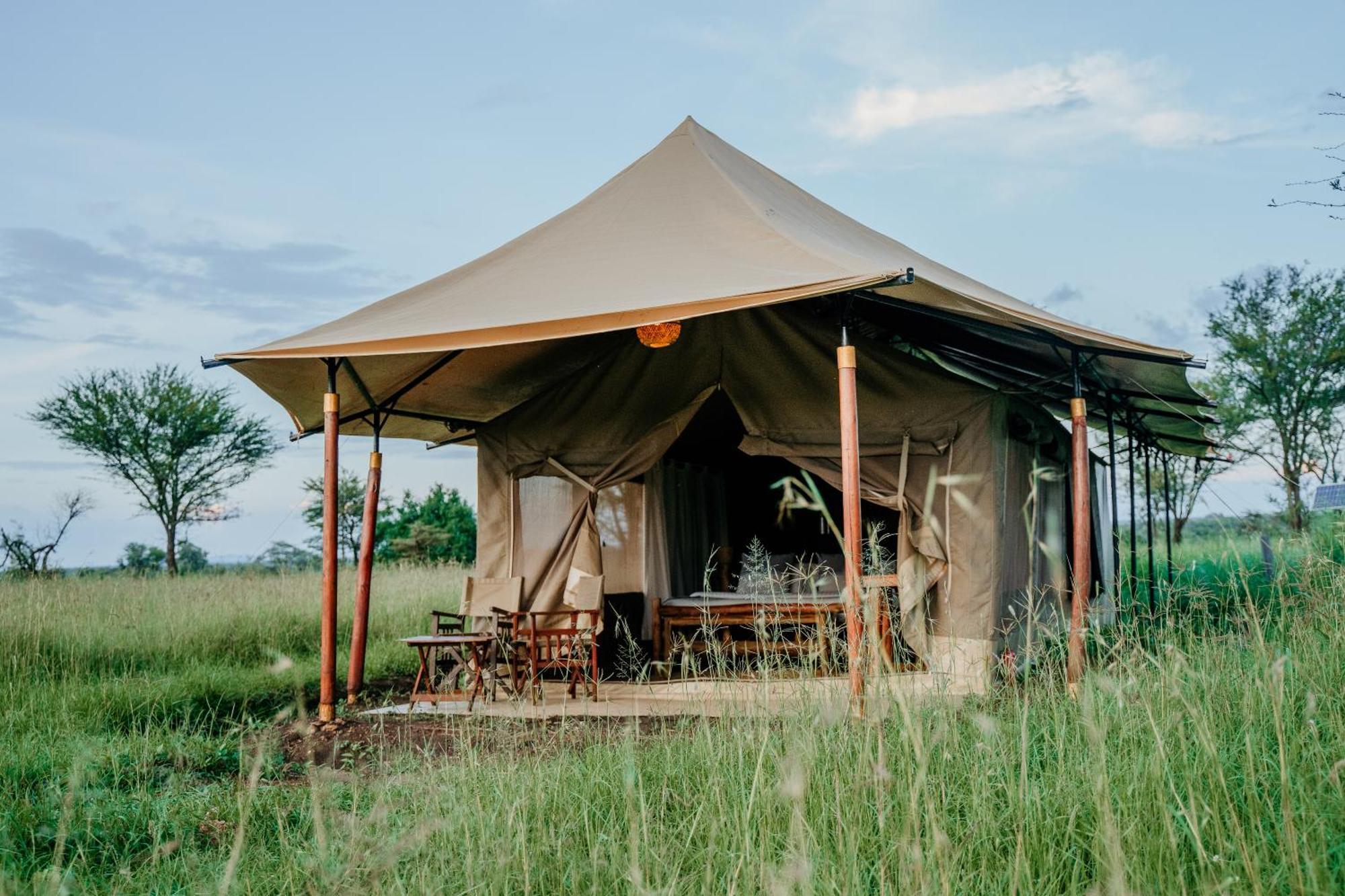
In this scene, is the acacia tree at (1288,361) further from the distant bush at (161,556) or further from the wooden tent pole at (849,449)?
the distant bush at (161,556)

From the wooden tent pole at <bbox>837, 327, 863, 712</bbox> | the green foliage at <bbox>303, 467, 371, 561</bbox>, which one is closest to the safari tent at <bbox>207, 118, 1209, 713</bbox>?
the wooden tent pole at <bbox>837, 327, 863, 712</bbox>

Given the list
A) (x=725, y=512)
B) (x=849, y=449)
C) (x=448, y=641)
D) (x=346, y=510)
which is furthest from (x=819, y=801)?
(x=346, y=510)

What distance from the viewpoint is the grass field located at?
1.96m

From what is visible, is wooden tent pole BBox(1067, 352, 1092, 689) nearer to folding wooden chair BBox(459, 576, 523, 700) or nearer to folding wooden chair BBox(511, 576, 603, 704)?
folding wooden chair BBox(511, 576, 603, 704)

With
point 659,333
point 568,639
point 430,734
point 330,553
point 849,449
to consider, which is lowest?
point 430,734

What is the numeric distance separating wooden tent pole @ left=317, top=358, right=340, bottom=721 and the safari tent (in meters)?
0.02

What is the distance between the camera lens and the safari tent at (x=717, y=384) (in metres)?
5.50

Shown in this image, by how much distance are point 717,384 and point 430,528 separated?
1685 centimetres

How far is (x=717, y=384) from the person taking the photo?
23.6ft

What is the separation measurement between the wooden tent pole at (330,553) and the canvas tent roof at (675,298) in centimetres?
32

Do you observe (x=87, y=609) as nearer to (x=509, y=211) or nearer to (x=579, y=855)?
(x=509, y=211)

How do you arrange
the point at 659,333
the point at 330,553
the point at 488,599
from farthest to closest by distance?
the point at 488,599 → the point at 659,333 → the point at 330,553

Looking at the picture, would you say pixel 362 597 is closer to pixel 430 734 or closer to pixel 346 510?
pixel 430 734

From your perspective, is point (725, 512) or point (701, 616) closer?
point (701, 616)
